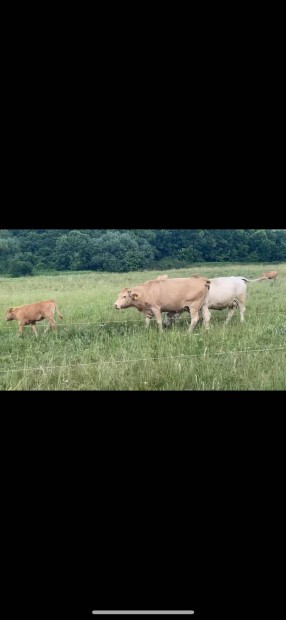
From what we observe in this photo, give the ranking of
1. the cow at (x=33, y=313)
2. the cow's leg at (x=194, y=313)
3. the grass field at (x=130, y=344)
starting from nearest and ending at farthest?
1. the grass field at (x=130, y=344)
2. the cow at (x=33, y=313)
3. the cow's leg at (x=194, y=313)

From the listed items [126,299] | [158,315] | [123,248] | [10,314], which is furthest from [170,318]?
[10,314]

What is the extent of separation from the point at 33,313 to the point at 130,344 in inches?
30.6

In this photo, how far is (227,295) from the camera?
535 centimetres

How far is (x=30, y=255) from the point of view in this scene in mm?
5203

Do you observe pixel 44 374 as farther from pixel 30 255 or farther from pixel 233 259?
pixel 233 259

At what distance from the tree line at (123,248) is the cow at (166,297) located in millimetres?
141

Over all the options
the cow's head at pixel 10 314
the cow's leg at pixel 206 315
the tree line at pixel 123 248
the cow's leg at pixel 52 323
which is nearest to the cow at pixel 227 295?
the cow's leg at pixel 206 315

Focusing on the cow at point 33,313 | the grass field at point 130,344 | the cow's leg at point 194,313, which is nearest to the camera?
the grass field at point 130,344

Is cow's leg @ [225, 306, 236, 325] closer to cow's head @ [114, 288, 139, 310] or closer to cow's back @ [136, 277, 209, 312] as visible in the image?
cow's back @ [136, 277, 209, 312]

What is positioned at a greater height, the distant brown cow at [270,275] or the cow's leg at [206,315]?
the distant brown cow at [270,275]

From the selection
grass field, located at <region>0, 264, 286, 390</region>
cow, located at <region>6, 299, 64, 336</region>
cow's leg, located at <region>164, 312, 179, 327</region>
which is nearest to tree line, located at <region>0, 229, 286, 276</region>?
grass field, located at <region>0, 264, 286, 390</region>

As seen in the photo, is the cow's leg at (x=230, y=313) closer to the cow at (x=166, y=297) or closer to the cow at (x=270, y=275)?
the cow at (x=166, y=297)

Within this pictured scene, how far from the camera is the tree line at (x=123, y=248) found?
203 inches

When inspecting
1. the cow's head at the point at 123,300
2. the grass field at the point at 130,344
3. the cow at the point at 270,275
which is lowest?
the grass field at the point at 130,344
